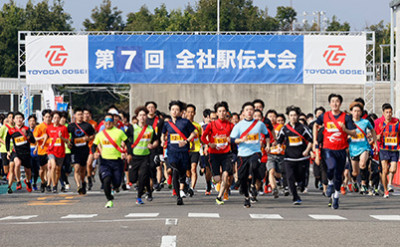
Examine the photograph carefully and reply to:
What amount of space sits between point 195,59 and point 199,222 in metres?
25.0

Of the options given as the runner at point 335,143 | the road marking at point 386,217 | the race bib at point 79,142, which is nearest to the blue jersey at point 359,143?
the runner at point 335,143

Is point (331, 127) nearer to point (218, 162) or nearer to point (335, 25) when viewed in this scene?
point (218, 162)

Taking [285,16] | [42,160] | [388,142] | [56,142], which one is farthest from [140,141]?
[285,16]

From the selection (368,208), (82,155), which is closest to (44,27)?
(82,155)

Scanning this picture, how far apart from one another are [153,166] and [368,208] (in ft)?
16.2

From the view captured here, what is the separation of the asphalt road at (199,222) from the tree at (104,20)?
92299mm

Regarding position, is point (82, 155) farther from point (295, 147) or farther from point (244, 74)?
point (244, 74)

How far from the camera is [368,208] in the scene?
16.3 meters

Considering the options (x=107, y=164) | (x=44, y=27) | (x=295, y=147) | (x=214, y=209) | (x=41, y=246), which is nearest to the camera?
(x=41, y=246)

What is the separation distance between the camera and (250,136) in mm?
16375

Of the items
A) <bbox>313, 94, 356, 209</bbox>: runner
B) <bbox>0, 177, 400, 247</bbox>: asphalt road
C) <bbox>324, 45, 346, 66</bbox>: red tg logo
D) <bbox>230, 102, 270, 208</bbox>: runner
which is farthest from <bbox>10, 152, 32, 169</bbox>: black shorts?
<bbox>324, 45, 346, 66</bbox>: red tg logo

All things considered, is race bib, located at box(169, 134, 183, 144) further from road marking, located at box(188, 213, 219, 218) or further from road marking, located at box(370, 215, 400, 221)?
road marking, located at box(370, 215, 400, 221)

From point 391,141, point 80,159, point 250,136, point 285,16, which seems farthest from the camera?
point 285,16

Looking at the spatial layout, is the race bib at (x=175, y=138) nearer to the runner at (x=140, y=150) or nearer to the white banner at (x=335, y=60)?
the runner at (x=140, y=150)
